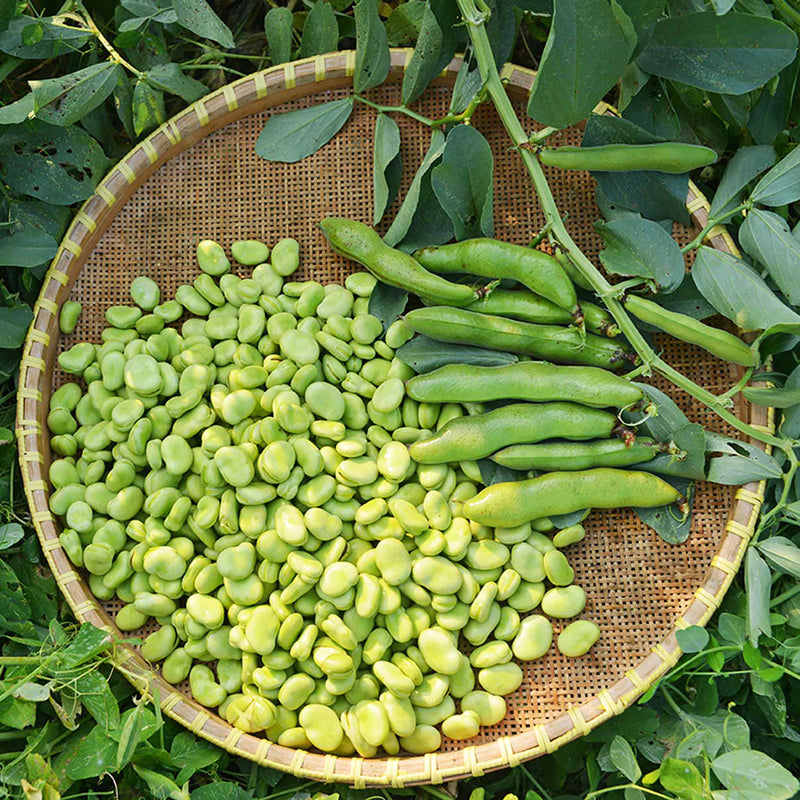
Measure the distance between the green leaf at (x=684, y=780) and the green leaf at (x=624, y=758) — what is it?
67 mm

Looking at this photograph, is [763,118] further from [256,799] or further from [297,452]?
[256,799]

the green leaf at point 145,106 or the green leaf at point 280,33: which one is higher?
Result: the green leaf at point 280,33

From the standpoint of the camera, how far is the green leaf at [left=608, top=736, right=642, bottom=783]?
1606mm

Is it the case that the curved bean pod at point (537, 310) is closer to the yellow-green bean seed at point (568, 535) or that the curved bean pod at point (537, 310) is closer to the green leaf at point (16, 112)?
the yellow-green bean seed at point (568, 535)

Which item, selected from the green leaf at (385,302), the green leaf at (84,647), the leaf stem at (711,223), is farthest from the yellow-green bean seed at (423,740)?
the leaf stem at (711,223)

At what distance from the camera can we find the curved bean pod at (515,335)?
1737 millimetres

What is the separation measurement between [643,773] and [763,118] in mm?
1394

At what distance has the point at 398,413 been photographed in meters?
1.82

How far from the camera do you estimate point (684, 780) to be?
1.52 meters

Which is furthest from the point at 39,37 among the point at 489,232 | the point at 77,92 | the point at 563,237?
the point at 563,237

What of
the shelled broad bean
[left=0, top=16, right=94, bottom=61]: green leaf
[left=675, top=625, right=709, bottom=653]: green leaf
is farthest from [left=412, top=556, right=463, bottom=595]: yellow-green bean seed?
[left=0, top=16, right=94, bottom=61]: green leaf

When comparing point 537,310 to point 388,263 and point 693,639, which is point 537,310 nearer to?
point 388,263

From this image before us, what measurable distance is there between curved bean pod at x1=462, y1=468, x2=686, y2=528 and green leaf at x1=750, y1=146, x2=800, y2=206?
60cm

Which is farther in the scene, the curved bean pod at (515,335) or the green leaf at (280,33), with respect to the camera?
the green leaf at (280,33)
